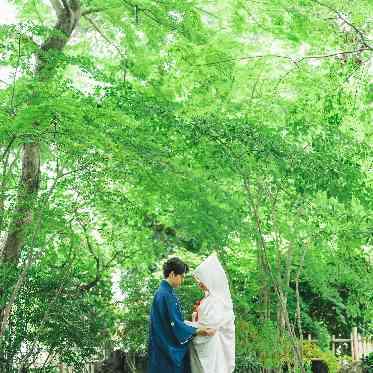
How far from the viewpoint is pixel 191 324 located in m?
6.10

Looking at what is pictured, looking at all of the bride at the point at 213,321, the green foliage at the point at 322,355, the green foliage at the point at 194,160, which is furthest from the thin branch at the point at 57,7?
the green foliage at the point at 322,355

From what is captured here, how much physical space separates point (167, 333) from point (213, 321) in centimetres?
42

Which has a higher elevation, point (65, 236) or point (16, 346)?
point (65, 236)

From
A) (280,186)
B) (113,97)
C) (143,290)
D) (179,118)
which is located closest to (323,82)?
(280,186)

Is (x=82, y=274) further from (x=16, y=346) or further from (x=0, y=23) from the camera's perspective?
(x=0, y=23)

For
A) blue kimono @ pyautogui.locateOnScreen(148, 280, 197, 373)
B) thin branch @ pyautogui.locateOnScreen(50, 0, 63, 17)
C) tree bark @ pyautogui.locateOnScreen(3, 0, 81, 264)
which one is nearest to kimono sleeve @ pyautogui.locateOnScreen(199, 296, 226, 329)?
blue kimono @ pyautogui.locateOnScreen(148, 280, 197, 373)

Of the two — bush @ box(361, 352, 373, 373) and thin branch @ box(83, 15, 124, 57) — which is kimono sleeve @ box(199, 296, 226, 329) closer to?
bush @ box(361, 352, 373, 373)

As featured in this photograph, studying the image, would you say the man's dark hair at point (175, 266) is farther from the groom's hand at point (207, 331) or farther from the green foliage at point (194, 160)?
the green foliage at point (194, 160)

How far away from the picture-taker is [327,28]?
845 centimetres

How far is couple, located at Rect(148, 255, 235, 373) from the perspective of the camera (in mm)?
5996

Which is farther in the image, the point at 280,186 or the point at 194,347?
the point at 280,186

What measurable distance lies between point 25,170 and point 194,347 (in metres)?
4.97

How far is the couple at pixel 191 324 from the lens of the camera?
19.7 ft

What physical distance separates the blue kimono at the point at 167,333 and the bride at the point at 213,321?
0.15 metres
